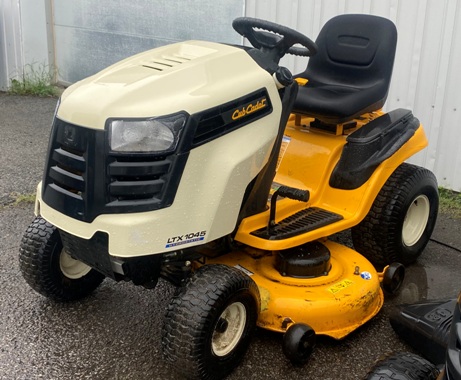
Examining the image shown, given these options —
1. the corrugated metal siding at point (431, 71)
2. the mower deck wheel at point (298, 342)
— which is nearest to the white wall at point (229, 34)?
the corrugated metal siding at point (431, 71)

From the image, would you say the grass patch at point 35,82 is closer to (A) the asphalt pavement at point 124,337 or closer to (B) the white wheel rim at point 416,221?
(A) the asphalt pavement at point 124,337

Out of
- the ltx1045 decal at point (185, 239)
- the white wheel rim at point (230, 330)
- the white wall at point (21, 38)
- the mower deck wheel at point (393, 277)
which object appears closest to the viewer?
the ltx1045 decal at point (185, 239)

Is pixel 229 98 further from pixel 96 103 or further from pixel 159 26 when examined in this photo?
pixel 159 26

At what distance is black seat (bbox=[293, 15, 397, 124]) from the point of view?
319cm

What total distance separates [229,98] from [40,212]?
904mm

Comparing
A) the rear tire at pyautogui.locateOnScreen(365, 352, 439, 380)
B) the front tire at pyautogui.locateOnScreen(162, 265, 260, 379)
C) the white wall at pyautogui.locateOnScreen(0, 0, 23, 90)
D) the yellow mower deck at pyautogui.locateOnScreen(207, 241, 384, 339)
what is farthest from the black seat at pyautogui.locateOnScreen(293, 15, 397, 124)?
the white wall at pyautogui.locateOnScreen(0, 0, 23, 90)

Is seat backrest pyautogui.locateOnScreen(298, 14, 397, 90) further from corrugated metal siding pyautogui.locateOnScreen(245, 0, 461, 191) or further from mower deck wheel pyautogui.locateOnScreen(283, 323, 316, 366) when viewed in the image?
mower deck wheel pyautogui.locateOnScreen(283, 323, 316, 366)

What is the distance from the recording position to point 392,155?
3.28 m

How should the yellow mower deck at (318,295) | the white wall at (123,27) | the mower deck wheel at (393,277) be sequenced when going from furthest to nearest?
1. the white wall at (123,27)
2. the mower deck wheel at (393,277)
3. the yellow mower deck at (318,295)

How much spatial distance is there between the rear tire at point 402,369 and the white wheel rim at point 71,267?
1557 mm

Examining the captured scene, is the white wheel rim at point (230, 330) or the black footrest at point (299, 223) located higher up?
the black footrest at point (299, 223)

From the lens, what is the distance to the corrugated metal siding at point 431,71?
443 centimetres

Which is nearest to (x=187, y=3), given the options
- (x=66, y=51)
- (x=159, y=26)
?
(x=159, y=26)

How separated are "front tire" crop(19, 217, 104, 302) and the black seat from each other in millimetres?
1367
